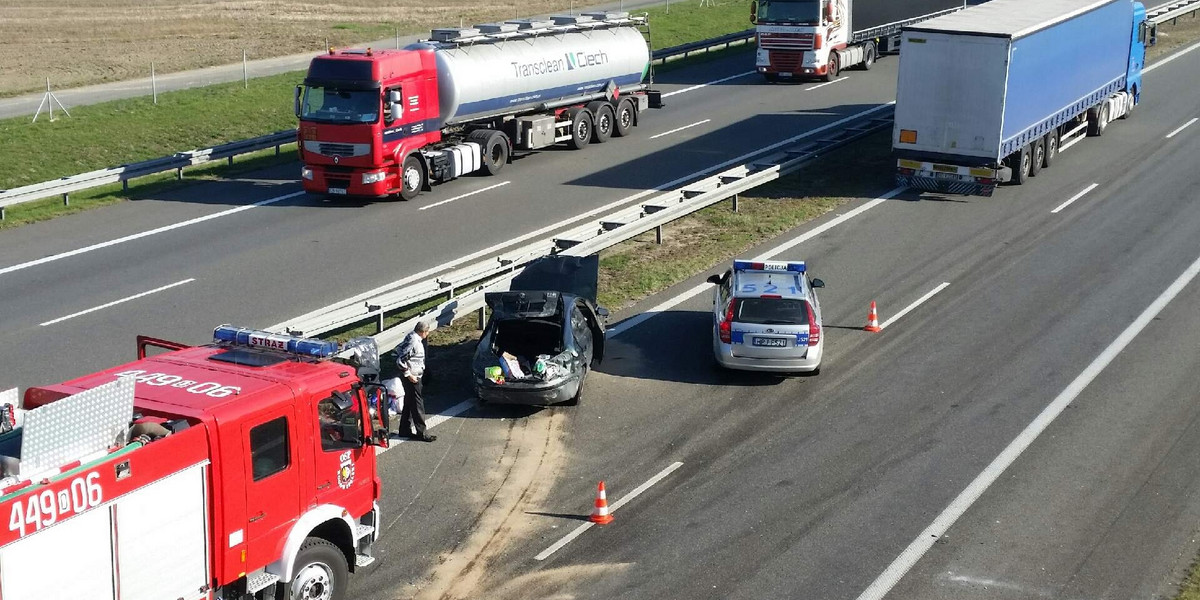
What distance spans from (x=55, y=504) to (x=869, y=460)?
10038 mm

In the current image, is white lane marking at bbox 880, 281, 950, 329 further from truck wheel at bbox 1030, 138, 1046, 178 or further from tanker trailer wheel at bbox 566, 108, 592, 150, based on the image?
tanker trailer wheel at bbox 566, 108, 592, 150

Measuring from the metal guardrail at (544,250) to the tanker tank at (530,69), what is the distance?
5876mm

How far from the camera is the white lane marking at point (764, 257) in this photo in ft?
71.4

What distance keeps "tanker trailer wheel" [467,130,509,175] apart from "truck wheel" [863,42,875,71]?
21.0 m

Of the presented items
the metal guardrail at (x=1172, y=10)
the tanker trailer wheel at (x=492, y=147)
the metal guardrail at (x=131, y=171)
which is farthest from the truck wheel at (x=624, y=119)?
the metal guardrail at (x=1172, y=10)

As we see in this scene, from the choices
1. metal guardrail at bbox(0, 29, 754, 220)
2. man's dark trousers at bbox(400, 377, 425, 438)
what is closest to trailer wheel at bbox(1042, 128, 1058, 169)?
metal guardrail at bbox(0, 29, 754, 220)

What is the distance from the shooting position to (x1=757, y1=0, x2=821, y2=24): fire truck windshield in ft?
148

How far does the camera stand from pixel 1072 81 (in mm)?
33094

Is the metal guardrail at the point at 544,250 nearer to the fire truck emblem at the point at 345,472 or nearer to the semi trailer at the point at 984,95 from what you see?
the semi trailer at the point at 984,95

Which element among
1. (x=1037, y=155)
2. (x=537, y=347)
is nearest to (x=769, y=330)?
(x=537, y=347)

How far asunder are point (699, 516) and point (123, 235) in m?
17.1

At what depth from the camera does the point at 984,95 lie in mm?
29062

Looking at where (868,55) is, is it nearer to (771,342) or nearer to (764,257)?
(764,257)

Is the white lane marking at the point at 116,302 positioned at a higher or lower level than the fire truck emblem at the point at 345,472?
lower
